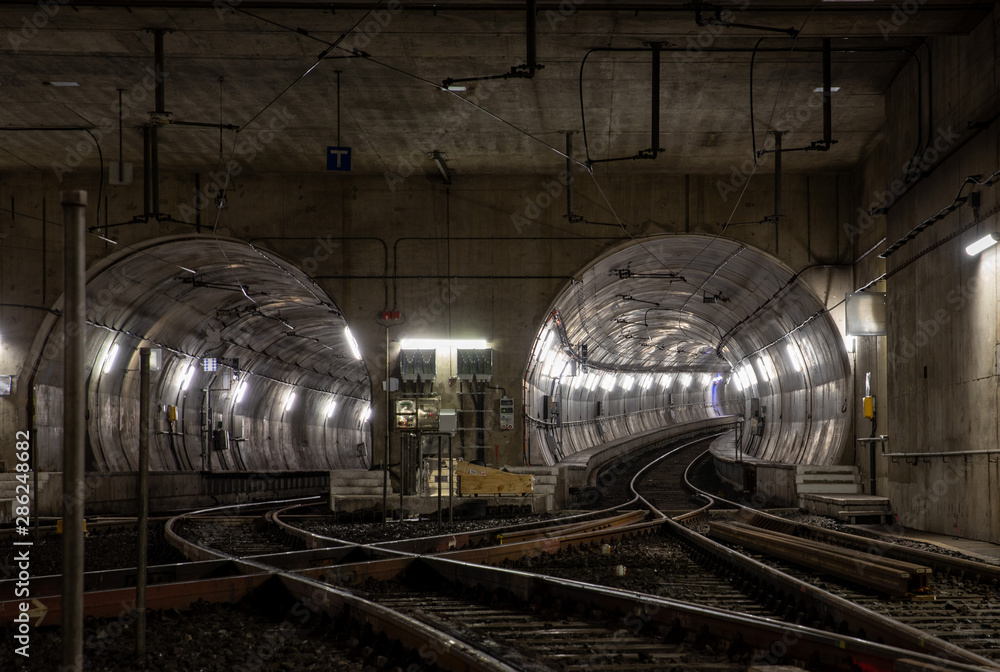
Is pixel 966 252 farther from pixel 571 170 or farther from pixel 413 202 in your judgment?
pixel 413 202

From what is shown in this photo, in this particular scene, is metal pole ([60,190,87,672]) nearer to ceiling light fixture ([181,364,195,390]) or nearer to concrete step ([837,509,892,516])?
concrete step ([837,509,892,516])

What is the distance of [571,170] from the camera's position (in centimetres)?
1861

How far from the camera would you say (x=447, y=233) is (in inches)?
766

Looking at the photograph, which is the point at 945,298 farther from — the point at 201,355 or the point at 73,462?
the point at 201,355

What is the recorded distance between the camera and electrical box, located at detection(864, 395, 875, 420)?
17.4 m

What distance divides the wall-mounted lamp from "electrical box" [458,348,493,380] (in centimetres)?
998

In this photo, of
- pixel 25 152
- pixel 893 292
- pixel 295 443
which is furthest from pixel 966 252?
pixel 295 443

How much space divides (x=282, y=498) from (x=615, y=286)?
40.2 feet

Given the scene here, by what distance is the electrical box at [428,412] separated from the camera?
19.0 metres
